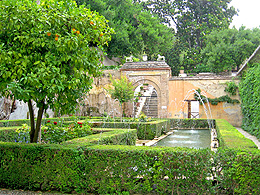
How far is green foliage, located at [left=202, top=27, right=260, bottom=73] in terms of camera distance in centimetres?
2583

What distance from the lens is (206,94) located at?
18359 millimetres

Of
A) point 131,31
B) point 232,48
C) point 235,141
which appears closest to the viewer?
point 235,141

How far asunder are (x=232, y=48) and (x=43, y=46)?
25796 mm

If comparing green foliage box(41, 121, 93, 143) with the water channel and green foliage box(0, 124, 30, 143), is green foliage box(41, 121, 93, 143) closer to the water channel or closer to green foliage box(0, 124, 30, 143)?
green foliage box(0, 124, 30, 143)

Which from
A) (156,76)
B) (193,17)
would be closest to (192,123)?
(156,76)

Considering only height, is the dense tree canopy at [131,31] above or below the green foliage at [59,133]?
above

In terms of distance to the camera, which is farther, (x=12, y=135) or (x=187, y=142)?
(x=187, y=142)

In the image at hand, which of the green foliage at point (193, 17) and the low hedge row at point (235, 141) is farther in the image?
the green foliage at point (193, 17)

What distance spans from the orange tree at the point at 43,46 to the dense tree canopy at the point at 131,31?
18346 millimetres

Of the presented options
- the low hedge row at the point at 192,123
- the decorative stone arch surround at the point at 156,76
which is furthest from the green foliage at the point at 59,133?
the decorative stone arch surround at the point at 156,76

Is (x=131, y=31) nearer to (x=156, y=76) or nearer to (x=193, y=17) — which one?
(x=156, y=76)

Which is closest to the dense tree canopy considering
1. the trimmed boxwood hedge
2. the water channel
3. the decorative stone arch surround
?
the decorative stone arch surround

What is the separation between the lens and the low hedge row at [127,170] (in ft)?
11.9

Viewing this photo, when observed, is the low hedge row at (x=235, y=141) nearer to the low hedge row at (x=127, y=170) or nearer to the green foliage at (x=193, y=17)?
the low hedge row at (x=127, y=170)
